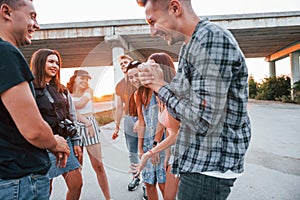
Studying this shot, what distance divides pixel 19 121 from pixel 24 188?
31 centimetres

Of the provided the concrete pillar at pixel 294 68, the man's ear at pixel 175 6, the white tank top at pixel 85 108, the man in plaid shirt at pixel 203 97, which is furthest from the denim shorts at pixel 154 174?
the concrete pillar at pixel 294 68

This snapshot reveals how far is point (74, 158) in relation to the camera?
217cm

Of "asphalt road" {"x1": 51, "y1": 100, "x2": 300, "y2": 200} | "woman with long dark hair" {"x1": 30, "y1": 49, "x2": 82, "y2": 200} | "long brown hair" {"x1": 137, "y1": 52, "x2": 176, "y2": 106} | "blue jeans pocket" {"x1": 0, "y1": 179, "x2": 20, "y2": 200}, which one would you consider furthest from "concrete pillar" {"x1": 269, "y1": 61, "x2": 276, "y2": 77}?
"blue jeans pocket" {"x1": 0, "y1": 179, "x2": 20, "y2": 200}

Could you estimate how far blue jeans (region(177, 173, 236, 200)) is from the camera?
93 centimetres

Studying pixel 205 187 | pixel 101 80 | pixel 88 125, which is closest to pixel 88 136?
pixel 88 125

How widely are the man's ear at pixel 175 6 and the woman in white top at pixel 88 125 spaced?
158cm

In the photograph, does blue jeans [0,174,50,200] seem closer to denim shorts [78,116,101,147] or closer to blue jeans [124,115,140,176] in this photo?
blue jeans [124,115,140,176]

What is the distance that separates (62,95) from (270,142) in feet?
15.4

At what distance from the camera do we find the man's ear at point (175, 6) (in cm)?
93


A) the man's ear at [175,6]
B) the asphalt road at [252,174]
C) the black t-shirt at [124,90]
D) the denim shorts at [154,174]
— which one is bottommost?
the asphalt road at [252,174]

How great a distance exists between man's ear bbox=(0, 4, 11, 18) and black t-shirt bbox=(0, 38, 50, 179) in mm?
169

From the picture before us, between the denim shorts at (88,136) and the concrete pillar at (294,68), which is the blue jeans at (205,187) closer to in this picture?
the denim shorts at (88,136)

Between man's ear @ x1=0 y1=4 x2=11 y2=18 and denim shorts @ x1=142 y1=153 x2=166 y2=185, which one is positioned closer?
man's ear @ x1=0 y1=4 x2=11 y2=18

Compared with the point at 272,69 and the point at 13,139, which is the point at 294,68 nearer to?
the point at 272,69
